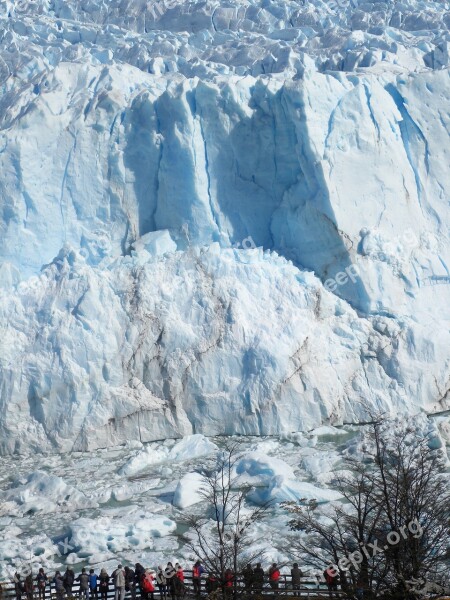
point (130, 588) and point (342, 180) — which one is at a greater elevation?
point (342, 180)

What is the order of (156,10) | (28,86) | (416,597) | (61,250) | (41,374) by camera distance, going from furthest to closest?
(156,10) → (28,86) → (61,250) → (41,374) → (416,597)

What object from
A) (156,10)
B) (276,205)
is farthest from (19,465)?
(156,10)

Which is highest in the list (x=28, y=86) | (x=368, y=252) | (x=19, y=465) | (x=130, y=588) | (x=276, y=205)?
(x=28, y=86)

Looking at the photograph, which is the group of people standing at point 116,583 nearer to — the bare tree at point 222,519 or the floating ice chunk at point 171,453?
the bare tree at point 222,519

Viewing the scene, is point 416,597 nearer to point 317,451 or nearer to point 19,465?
point 317,451

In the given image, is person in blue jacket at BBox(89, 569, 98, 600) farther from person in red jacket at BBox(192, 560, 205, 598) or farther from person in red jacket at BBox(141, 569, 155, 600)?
person in red jacket at BBox(192, 560, 205, 598)

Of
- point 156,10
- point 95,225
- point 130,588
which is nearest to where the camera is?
point 130,588

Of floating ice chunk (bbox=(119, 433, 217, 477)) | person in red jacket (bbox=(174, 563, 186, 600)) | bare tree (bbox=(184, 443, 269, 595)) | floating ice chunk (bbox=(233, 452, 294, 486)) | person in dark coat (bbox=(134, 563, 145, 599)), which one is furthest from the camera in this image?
floating ice chunk (bbox=(119, 433, 217, 477))

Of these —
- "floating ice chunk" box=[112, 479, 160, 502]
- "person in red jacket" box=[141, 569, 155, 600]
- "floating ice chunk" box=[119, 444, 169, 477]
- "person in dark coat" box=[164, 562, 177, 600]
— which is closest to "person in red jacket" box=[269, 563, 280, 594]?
"person in dark coat" box=[164, 562, 177, 600]
